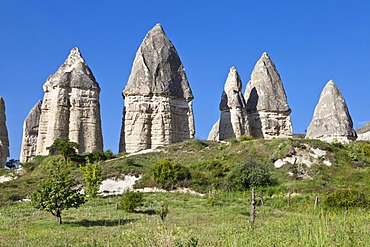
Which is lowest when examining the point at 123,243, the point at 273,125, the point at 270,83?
the point at 123,243

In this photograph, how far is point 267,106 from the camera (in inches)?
1737

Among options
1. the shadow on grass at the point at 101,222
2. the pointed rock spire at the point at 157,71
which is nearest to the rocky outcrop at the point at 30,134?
the pointed rock spire at the point at 157,71

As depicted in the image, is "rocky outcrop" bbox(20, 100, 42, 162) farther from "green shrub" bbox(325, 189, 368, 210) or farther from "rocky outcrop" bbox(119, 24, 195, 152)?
"green shrub" bbox(325, 189, 368, 210)

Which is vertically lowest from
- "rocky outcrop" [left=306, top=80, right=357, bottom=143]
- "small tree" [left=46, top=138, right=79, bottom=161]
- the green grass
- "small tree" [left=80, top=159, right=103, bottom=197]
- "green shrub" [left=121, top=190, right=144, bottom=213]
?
the green grass

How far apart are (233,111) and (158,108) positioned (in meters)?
7.25

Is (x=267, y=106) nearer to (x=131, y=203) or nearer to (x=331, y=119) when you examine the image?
(x=331, y=119)

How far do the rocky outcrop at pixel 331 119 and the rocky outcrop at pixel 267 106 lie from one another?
276 centimetres

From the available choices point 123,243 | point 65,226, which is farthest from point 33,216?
point 123,243

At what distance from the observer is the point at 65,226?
48.6ft

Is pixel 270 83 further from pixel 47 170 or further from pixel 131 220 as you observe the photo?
pixel 131 220

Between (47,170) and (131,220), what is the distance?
17.3 m

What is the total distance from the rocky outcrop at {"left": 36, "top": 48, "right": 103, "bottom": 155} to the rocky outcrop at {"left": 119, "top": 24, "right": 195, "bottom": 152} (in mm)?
2367

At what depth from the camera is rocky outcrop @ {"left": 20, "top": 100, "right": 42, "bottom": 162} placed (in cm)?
4659

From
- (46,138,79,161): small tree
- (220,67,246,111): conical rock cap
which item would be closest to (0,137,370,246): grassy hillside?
(46,138,79,161): small tree
